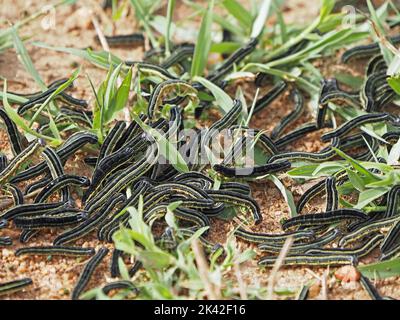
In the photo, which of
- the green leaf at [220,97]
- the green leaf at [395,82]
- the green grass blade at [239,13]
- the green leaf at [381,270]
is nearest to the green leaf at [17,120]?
the green leaf at [220,97]

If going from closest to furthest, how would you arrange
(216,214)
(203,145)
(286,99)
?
(216,214) → (203,145) → (286,99)

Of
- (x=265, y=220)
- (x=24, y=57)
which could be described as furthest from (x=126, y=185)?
(x=24, y=57)

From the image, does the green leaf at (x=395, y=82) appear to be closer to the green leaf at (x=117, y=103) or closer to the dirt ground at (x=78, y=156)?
the dirt ground at (x=78, y=156)

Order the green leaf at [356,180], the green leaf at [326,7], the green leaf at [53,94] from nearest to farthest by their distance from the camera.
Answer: the green leaf at [356,180], the green leaf at [53,94], the green leaf at [326,7]

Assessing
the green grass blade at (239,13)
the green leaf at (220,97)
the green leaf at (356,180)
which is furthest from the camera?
the green grass blade at (239,13)

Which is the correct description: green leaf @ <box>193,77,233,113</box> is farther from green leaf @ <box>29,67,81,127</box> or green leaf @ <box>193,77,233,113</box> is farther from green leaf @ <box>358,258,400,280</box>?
green leaf @ <box>358,258,400,280</box>

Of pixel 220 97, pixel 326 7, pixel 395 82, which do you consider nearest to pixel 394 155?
pixel 395 82
